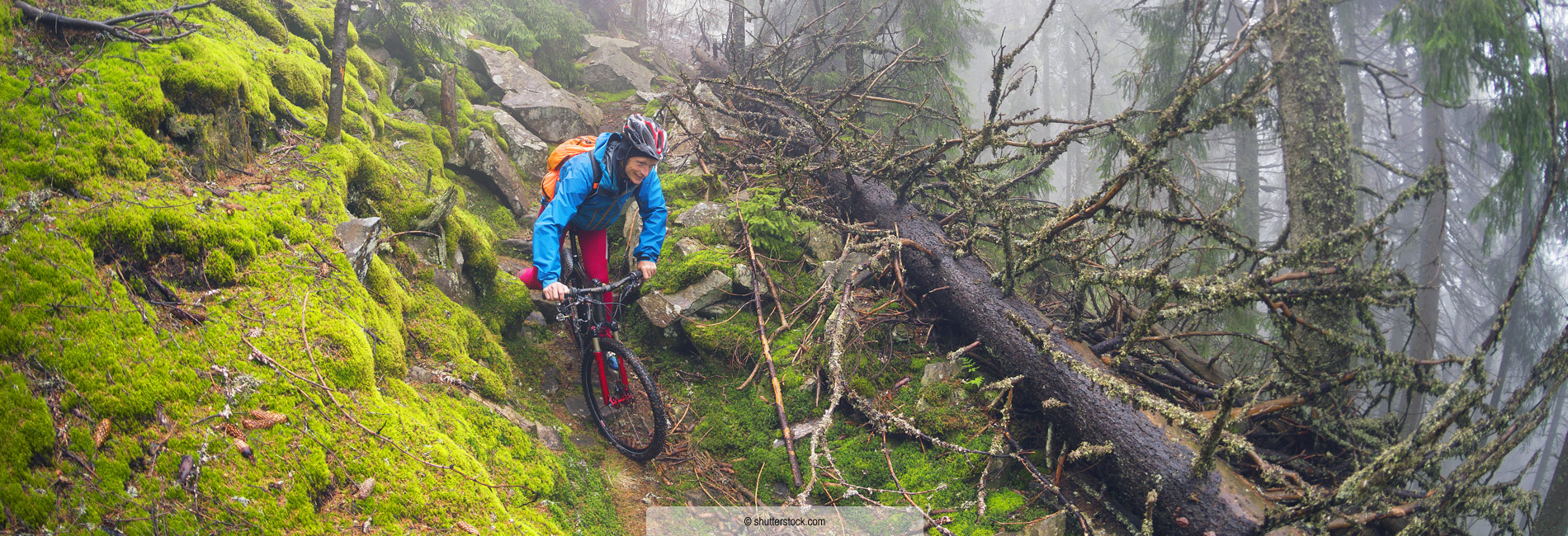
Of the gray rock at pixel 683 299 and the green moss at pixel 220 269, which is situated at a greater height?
the green moss at pixel 220 269

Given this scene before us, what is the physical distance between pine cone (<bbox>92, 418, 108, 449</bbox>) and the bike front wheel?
8.44 ft

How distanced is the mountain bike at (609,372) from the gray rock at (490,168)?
3135 mm

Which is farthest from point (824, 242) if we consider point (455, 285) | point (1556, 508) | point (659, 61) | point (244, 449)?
point (659, 61)

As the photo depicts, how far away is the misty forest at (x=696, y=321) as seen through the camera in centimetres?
235

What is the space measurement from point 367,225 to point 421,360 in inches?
40.2

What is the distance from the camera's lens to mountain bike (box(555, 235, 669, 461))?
14.6 ft

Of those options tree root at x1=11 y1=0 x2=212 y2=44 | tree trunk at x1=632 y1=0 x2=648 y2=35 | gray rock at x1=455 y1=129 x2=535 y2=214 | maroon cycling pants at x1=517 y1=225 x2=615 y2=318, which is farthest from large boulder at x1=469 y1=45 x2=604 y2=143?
tree trunk at x1=632 y1=0 x2=648 y2=35

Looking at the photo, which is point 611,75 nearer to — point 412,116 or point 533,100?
point 533,100

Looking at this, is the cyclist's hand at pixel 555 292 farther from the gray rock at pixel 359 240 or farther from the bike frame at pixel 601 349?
the gray rock at pixel 359 240

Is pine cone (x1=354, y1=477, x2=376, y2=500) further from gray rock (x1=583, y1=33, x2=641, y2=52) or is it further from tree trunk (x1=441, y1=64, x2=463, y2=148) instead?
gray rock (x1=583, y1=33, x2=641, y2=52)

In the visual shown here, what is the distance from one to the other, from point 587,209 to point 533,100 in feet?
18.2

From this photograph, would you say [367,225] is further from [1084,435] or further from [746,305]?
[1084,435]

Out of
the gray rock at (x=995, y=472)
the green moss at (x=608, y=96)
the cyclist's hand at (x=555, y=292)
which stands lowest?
the gray rock at (x=995, y=472)

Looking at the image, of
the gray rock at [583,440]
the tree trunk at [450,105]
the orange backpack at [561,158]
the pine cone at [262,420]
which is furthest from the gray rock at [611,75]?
the pine cone at [262,420]
